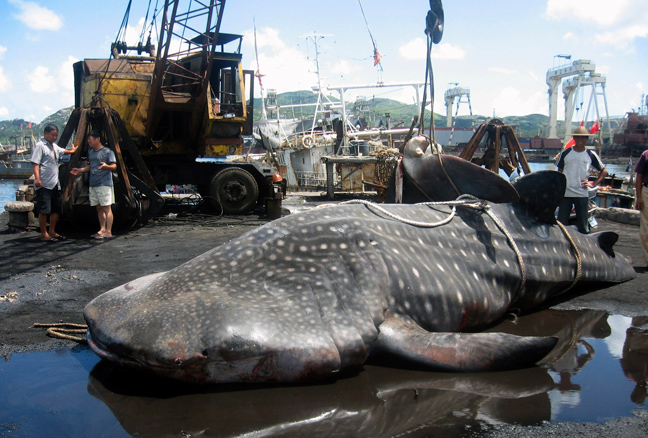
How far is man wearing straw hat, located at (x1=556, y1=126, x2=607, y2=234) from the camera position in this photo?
23.5 feet

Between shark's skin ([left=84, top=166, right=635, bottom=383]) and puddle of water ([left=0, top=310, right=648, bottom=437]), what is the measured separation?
125mm

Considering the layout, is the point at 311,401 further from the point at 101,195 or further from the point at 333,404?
the point at 101,195

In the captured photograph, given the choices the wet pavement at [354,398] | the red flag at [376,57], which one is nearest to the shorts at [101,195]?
the wet pavement at [354,398]

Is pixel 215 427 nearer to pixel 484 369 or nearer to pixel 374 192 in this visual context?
pixel 484 369

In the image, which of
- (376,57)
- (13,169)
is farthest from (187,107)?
(13,169)

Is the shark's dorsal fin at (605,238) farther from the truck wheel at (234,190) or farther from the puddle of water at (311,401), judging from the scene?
the truck wheel at (234,190)

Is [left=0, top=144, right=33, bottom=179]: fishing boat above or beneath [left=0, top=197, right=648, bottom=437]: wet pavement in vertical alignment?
above

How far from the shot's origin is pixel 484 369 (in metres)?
3.13

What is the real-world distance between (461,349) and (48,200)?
7.41 m

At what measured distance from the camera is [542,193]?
4.66m

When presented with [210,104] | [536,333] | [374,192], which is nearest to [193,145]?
[210,104]

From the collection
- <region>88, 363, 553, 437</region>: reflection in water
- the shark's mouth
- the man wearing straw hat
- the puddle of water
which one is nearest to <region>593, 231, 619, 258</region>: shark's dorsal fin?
the man wearing straw hat

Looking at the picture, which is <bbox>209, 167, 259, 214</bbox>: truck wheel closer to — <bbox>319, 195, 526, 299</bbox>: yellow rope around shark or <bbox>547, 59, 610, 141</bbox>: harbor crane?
<bbox>319, 195, 526, 299</bbox>: yellow rope around shark

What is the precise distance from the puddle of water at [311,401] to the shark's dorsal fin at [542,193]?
5.46 ft
